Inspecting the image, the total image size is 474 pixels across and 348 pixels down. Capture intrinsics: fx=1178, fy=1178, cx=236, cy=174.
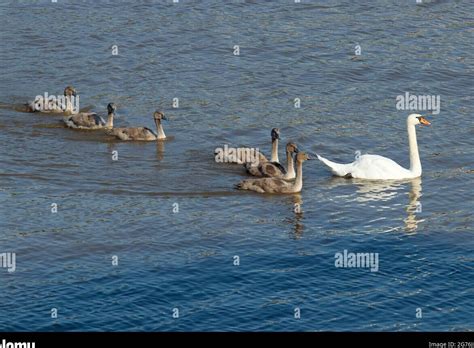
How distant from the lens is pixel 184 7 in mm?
42906

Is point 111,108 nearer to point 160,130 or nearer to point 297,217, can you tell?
point 160,130

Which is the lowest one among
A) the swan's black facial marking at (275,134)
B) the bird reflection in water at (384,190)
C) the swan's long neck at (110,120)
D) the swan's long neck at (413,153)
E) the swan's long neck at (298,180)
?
the bird reflection in water at (384,190)

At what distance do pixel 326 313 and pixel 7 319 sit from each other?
219 inches

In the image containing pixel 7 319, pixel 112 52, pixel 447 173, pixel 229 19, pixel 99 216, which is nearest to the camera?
pixel 7 319

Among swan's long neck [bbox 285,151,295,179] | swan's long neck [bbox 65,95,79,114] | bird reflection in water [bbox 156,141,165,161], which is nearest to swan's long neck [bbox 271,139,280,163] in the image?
swan's long neck [bbox 285,151,295,179]

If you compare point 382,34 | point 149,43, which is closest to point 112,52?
point 149,43

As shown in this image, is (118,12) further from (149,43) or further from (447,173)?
(447,173)

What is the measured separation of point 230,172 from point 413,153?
14.9ft

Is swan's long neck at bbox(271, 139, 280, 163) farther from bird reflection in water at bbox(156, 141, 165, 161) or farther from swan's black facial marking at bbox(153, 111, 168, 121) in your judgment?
swan's black facial marking at bbox(153, 111, 168, 121)

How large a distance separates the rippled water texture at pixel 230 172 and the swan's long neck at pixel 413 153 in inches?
18.5

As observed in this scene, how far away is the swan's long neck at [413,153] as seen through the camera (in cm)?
2895

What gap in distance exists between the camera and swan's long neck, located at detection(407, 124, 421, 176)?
2895cm

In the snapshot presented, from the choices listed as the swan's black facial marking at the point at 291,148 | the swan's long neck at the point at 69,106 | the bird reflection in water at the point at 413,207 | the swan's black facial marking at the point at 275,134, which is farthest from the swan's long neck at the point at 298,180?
the swan's long neck at the point at 69,106

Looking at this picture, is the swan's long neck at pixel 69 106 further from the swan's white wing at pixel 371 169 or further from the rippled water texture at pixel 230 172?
the swan's white wing at pixel 371 169
